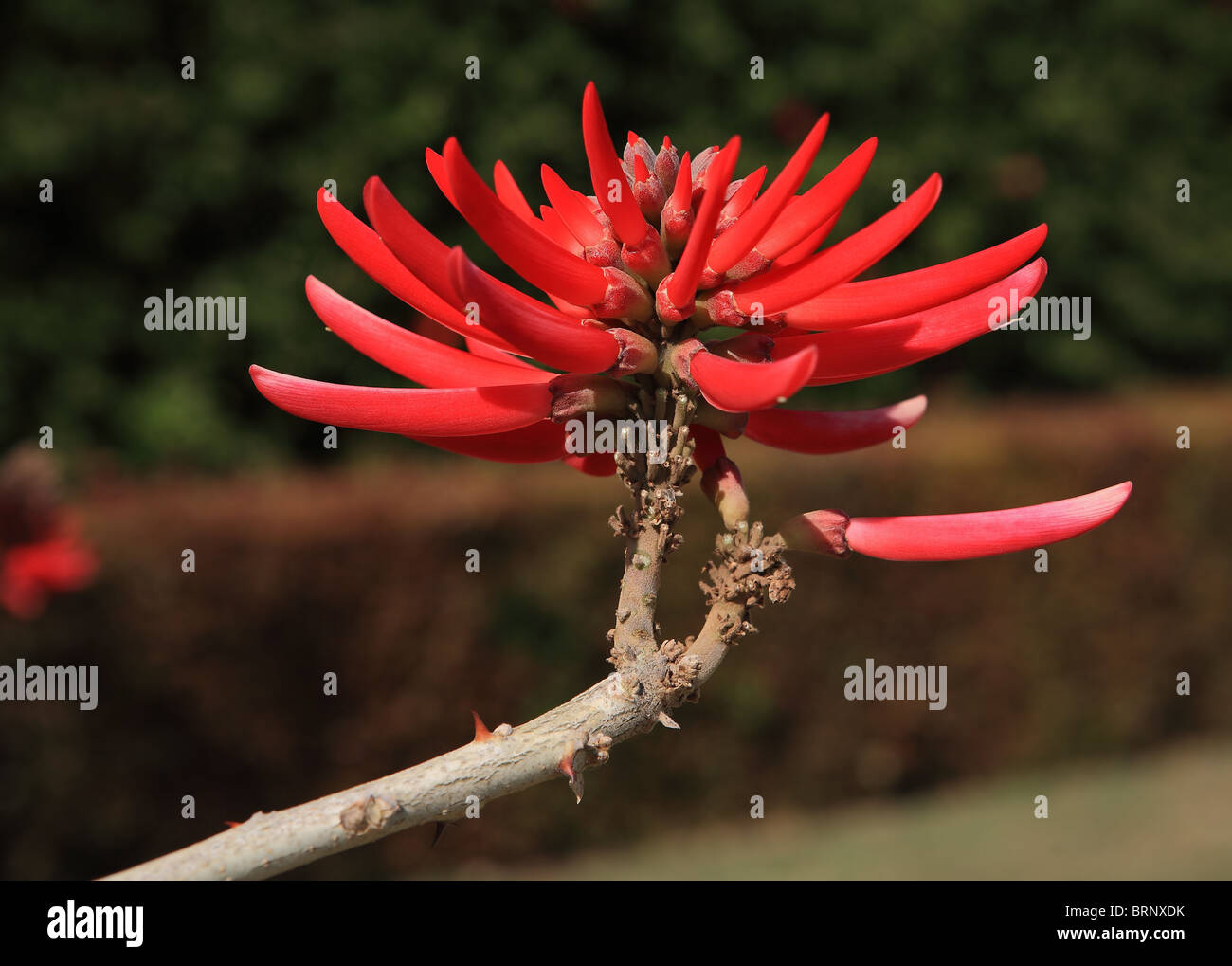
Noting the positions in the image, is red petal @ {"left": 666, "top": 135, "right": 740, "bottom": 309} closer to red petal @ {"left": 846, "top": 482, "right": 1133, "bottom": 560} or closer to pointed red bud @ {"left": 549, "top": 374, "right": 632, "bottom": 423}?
pointed red bud @ {"left": 549, "top": 374, "right": 632, "bottom": 423}

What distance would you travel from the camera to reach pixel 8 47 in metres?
6.87

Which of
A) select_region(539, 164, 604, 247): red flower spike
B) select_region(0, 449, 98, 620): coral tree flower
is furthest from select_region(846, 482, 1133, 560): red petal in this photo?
select_region(0, 449, 98, 620): coral tree flower

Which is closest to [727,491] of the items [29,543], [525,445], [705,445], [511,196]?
[705,445]

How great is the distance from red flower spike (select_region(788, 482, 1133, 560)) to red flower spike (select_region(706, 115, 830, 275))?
0.21m

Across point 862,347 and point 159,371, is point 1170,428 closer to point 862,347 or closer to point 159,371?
point 159,371

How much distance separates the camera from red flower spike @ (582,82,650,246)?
87cm

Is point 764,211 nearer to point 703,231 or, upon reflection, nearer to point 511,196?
point 703,231

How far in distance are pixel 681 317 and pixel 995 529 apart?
0.26m

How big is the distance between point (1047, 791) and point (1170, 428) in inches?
97.8

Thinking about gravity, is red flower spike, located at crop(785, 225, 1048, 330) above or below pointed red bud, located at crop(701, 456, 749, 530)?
above

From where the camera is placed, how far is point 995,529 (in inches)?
31.9

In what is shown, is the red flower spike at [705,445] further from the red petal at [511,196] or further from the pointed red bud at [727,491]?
the red petal at [511,196]

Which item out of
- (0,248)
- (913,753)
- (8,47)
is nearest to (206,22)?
(8,47)

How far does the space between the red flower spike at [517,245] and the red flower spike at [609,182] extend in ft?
0.12
